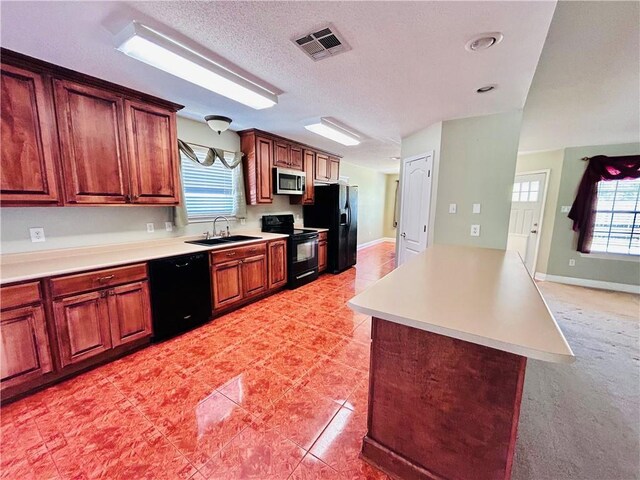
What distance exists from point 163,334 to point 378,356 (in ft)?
7.29

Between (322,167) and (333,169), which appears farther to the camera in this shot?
(333,169)

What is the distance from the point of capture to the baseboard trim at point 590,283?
166 inches

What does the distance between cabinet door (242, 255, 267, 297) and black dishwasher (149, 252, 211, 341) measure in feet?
1.70

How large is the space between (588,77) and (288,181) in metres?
3.45

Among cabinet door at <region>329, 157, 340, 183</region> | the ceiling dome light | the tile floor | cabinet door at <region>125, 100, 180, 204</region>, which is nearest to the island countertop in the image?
the tile floor

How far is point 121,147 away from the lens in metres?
2.32

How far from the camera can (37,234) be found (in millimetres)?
2148

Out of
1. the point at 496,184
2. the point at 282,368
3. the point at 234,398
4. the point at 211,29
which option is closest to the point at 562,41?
the point at 496,184

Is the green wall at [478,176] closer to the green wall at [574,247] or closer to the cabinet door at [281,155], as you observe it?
the cabinet door at [281,155]

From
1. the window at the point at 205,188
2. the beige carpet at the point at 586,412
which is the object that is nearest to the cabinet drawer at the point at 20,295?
the window at the point at 205,188

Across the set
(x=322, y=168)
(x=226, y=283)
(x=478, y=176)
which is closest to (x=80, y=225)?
(x=226, y=283)

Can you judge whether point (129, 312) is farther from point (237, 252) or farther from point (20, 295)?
point (237, 252)

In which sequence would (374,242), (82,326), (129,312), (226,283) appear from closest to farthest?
(82,326)
(129,312)
(226,283)
(374,242)

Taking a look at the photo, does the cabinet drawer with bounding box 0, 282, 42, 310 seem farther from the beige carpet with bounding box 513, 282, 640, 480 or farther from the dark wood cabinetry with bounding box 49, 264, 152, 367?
the beige carpet with bounding box 513, 282, 640, 480
